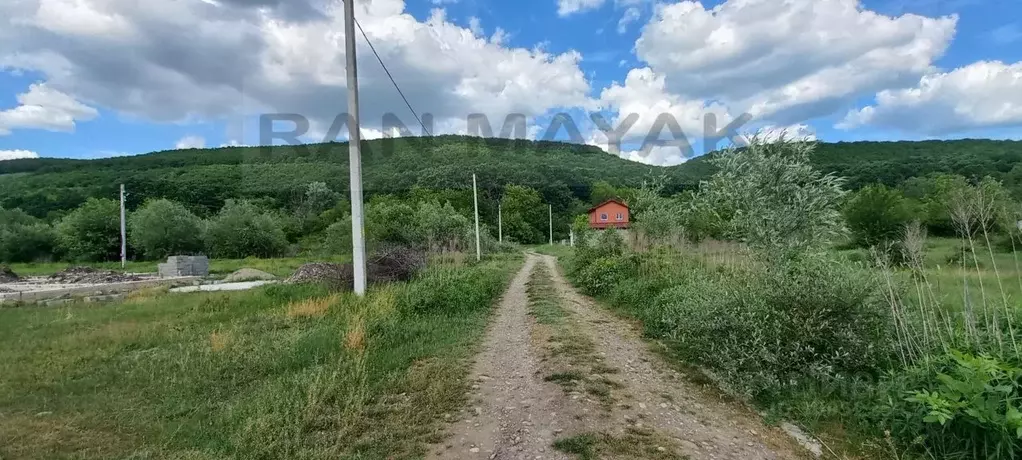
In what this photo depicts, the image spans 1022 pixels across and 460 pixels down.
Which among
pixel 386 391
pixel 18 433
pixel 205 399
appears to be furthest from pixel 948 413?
pixel 18 433

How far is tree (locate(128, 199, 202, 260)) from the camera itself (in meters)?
46.0

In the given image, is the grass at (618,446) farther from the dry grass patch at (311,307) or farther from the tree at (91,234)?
the tree at (91,234)

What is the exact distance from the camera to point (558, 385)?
5.30 meters

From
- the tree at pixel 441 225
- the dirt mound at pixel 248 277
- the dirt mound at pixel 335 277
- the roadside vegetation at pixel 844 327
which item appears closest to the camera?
the roadside vegetation at pixel 844 327

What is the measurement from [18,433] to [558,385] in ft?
15.0

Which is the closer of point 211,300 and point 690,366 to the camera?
point 690,366

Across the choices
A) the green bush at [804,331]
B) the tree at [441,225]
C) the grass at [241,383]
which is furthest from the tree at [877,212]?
the tree at [441,225]

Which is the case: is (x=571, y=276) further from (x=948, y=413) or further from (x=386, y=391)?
(x=948, y=413)

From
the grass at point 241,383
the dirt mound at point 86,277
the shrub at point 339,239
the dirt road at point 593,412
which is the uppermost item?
the shrub at point 339,239

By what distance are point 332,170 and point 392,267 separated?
1999 cm

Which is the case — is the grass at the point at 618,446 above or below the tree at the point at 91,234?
below

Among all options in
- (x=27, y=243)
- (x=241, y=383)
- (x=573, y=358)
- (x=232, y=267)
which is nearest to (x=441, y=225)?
(x=232, y=267)

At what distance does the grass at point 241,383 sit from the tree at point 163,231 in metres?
42.4

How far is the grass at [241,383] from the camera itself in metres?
3.90
